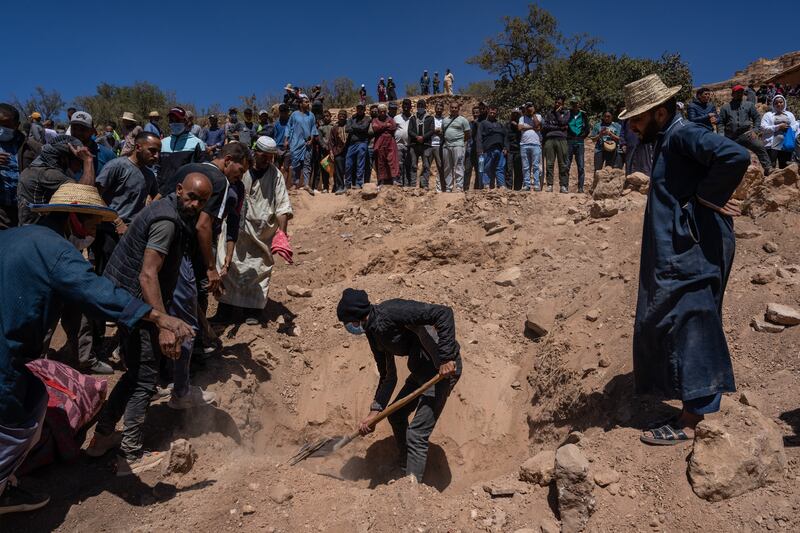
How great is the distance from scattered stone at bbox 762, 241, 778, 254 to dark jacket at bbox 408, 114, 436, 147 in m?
5.50

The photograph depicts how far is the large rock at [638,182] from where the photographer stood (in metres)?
6.72

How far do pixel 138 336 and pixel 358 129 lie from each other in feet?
21.7

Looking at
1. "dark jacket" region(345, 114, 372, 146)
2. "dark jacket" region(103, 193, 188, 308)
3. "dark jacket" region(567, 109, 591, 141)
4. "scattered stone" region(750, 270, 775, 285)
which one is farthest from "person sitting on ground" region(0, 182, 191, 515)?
"dark jacket" region(567, 109, 591, 141)

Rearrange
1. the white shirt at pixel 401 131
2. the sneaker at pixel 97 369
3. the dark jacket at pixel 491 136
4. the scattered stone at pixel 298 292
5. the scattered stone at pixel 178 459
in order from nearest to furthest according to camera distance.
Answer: the scattered stone at pixel 178 459 → the sneaker at pixel 97 369 → the scattered stone at pixel 298 292 → the dark jacket at pixel 491 136 → the white shirt at pixel 401 131

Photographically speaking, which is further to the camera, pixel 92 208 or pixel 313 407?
pixel 313 407

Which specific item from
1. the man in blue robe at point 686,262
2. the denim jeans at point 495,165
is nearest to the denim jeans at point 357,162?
the denim jeans at point 495,165

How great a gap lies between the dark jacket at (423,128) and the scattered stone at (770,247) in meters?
5.50

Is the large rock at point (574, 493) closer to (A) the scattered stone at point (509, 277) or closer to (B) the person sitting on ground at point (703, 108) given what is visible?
(A) the scattered stone at point (509, 277)

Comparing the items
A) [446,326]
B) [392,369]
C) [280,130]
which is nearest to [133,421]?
[392,369]

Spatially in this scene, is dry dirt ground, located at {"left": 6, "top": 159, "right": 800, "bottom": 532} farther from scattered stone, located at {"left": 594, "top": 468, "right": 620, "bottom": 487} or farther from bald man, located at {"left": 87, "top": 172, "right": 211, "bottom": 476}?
bald man, located at {"left": 87, "top": 172, "right": 211, "bottom": 476}

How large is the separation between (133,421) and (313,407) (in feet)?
6.23

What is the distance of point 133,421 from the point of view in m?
3.23

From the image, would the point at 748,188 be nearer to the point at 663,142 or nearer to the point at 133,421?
the point at 663,142

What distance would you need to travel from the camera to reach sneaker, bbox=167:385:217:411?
3.75 m
